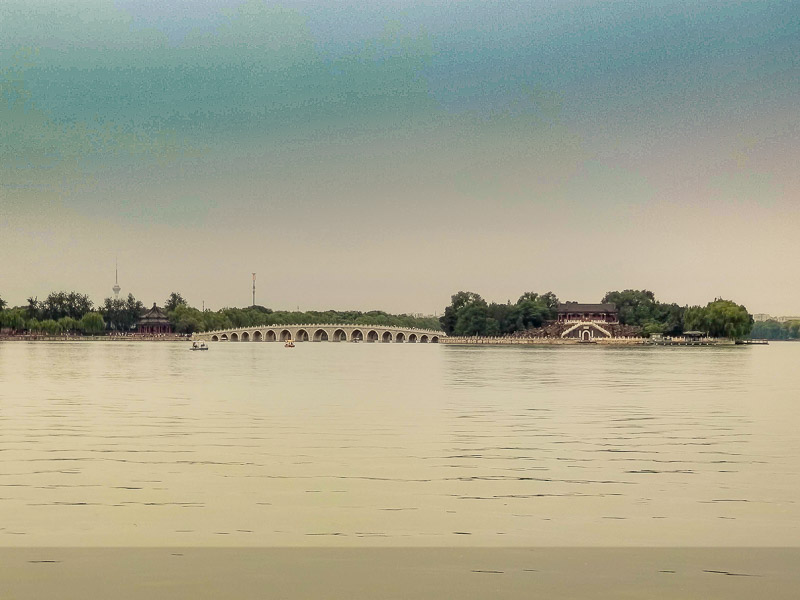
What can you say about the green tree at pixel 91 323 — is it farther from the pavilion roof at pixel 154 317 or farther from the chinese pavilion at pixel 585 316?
the chinese pavilion at pixel 585 316

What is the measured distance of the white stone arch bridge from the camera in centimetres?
15388

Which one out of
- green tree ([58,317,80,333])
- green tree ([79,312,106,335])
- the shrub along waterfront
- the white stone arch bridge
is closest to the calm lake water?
the shrub along waterfront

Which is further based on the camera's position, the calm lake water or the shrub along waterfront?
the shrub along waterfront

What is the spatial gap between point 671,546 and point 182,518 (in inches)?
190

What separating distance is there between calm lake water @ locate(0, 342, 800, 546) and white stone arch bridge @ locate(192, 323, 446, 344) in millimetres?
124078

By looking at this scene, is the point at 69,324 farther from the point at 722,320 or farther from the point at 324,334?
the point at 722,320

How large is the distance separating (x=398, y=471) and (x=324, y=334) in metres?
160

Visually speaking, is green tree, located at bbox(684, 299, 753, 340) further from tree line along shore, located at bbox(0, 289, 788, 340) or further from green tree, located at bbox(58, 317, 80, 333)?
green tree, located at bbox(58, 317, 80, 333)

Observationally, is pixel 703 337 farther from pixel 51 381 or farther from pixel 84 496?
pixel 84 496

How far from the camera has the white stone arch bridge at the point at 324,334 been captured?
15388 cm

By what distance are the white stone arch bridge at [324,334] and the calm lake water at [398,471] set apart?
12408 centimetres

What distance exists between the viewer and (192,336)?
154375 mm

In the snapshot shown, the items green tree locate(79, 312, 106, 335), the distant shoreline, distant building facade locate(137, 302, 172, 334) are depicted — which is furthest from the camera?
distant building facade locate(137, 302, 172, 334)

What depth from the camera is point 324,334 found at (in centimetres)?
17400
